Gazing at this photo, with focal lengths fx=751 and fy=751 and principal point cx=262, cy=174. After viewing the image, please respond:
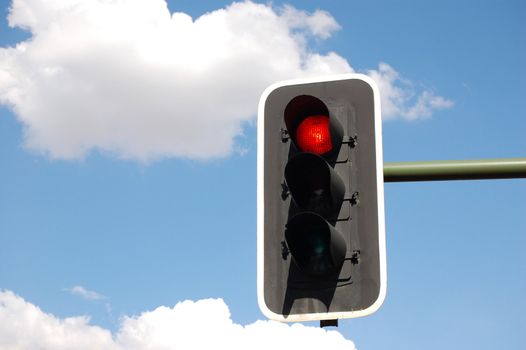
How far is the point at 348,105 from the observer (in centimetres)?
387

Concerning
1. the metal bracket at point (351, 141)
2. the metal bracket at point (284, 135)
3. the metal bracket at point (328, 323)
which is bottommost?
the metal bracket at point (328, 323)

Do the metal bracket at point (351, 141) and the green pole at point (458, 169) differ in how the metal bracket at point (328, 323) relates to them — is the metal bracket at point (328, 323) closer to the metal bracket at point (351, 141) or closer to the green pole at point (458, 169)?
the metal bracket at point (351, 141)

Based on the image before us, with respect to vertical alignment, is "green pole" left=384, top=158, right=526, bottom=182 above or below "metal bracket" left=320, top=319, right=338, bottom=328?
above

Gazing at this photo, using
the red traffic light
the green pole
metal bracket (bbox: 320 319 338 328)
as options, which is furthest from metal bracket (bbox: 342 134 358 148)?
metal bracket (bbox: 320 319 338 328)

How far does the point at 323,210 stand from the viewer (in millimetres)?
3500

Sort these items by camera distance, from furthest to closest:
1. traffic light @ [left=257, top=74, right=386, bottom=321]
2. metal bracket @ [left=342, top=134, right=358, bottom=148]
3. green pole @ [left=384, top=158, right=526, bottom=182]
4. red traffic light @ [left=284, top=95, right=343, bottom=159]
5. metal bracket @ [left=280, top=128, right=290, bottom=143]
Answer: green pole @ [left=384, top=158, right=526, bottom=182]
metal bracket @ [left=280, top=128, right=290, bottom=143]
metal bracket @ [left=342, top=134, right=358, bottom=148]
red traffic light @ [left=284, top=95, right=343, bottom=159]
traffic light @ [left=257, top=74, right=386, bottom=321]

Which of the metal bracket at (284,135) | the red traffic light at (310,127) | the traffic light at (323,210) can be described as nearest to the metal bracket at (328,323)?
the traffic light at (323,210)

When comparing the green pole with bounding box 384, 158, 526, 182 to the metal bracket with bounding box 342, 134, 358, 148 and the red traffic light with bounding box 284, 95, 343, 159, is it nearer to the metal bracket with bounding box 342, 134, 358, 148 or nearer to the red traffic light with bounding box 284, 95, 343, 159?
the metal bracket with bounding box 342, 134, 358, 148

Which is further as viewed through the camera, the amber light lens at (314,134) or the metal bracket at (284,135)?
the metal bracket at (284,135)

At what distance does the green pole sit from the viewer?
161 inches

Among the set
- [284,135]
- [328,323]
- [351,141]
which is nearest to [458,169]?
[351,141]

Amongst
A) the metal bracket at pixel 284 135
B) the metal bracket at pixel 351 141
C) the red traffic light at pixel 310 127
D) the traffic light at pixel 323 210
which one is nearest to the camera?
the traffic light at pixel 323 210

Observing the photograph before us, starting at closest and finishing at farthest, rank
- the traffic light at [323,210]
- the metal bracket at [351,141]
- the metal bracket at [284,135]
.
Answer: the traffic light at [323,210], the metal bracket at [351,141], the metal bracket at [284,135]

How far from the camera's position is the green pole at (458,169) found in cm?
410
